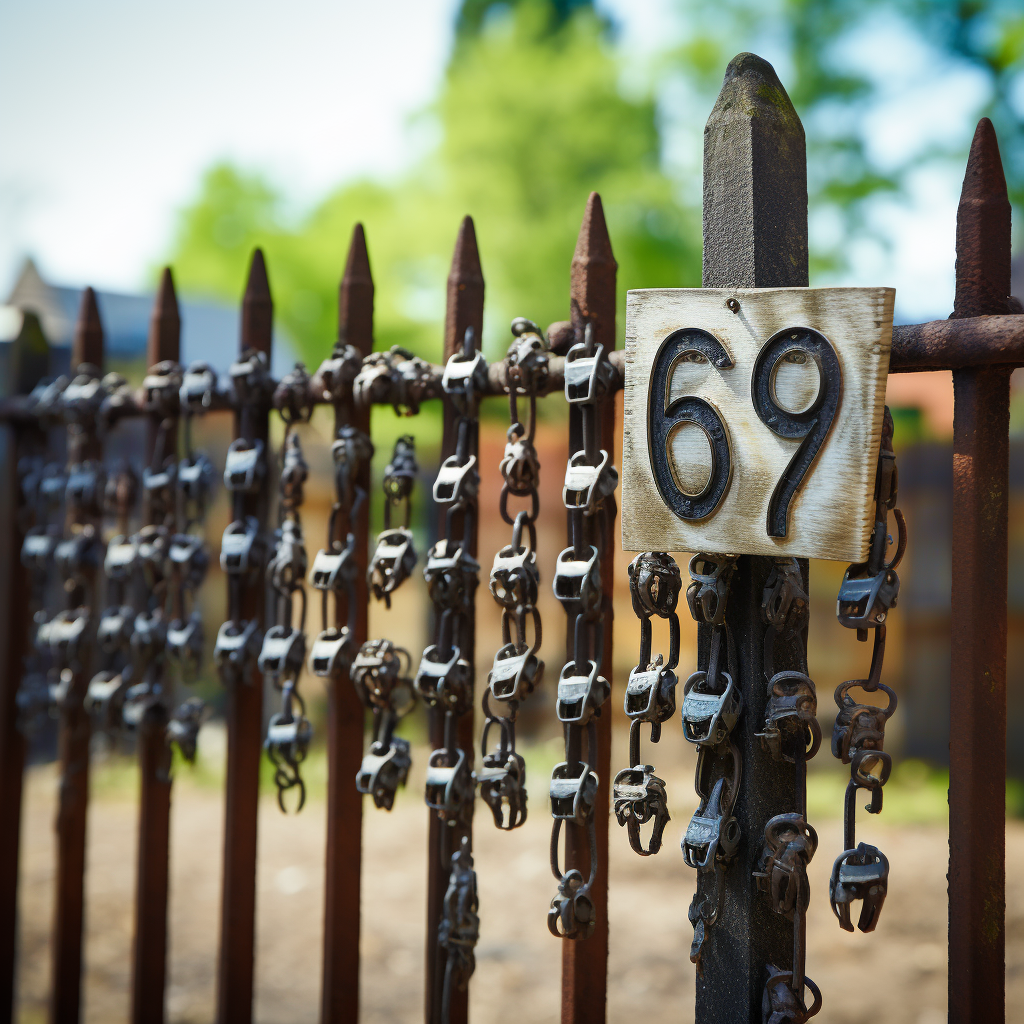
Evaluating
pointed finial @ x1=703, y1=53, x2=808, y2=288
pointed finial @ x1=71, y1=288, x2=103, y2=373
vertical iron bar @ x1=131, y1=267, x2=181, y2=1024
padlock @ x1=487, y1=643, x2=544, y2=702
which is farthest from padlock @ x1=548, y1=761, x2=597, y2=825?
pointed finial @ x1=71, y1=288, x2=103, y2=373

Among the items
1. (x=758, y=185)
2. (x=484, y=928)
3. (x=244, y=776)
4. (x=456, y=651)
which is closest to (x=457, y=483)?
(x=456, y=651)

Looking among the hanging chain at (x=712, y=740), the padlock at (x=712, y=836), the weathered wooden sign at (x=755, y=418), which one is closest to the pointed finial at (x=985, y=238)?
the weathered wooden sign at (x=755, y=418)

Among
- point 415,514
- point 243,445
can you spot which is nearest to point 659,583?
point 243,445

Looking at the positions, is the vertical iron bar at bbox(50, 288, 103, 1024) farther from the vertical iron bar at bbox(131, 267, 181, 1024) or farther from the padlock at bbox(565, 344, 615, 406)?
the padlock at bbox(565, 344, 615, 406)

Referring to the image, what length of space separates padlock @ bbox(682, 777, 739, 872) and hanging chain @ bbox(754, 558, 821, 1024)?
0.13ft

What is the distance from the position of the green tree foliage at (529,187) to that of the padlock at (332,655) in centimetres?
932

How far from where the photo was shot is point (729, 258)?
44.8 inches

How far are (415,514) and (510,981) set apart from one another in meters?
4.66

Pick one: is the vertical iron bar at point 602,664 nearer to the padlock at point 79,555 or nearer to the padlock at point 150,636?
the padlock at point 150,636

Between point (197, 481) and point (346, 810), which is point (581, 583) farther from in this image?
point (197, 481)

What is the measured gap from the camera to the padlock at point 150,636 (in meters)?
1.88

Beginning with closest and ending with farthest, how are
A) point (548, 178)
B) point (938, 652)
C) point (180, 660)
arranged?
point (180, 660) < point (938, 652) < point (548, 178)

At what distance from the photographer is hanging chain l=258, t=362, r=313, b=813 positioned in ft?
5.16

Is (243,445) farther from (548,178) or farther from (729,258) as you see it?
(548,178)
